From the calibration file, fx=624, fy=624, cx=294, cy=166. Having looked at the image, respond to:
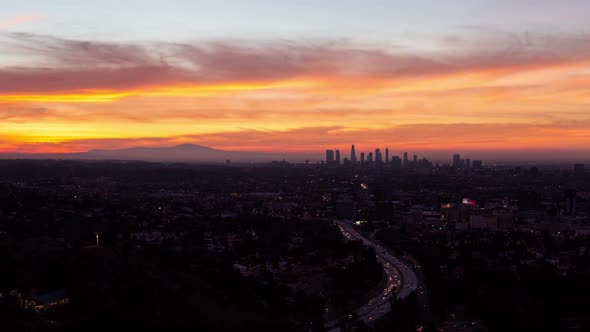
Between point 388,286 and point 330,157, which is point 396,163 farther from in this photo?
point 388,286

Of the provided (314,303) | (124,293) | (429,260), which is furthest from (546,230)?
(124,293)

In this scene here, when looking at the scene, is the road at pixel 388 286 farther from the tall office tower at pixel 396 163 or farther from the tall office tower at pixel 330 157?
the tall office tower at pixel 330 157

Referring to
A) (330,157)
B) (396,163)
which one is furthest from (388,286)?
(330,157)

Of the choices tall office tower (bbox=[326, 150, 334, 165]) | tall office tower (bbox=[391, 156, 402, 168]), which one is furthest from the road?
tall office tower (bbox=[326, 150, 334, 165])

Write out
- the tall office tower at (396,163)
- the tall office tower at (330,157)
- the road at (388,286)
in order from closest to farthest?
the road at (388,286), the tall office tower at (396,163), the tall office tower at (330,157)

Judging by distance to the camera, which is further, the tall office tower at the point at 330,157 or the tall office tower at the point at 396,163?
the tall office tower at the point at 330,157

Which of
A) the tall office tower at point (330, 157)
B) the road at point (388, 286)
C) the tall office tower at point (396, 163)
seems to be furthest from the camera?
the tall office tower at point (330, 157)

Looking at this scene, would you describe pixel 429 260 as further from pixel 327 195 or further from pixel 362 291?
pixel 327 195

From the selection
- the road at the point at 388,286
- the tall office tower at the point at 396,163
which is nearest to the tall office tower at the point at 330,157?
the tall office tower at the point at 396,163
